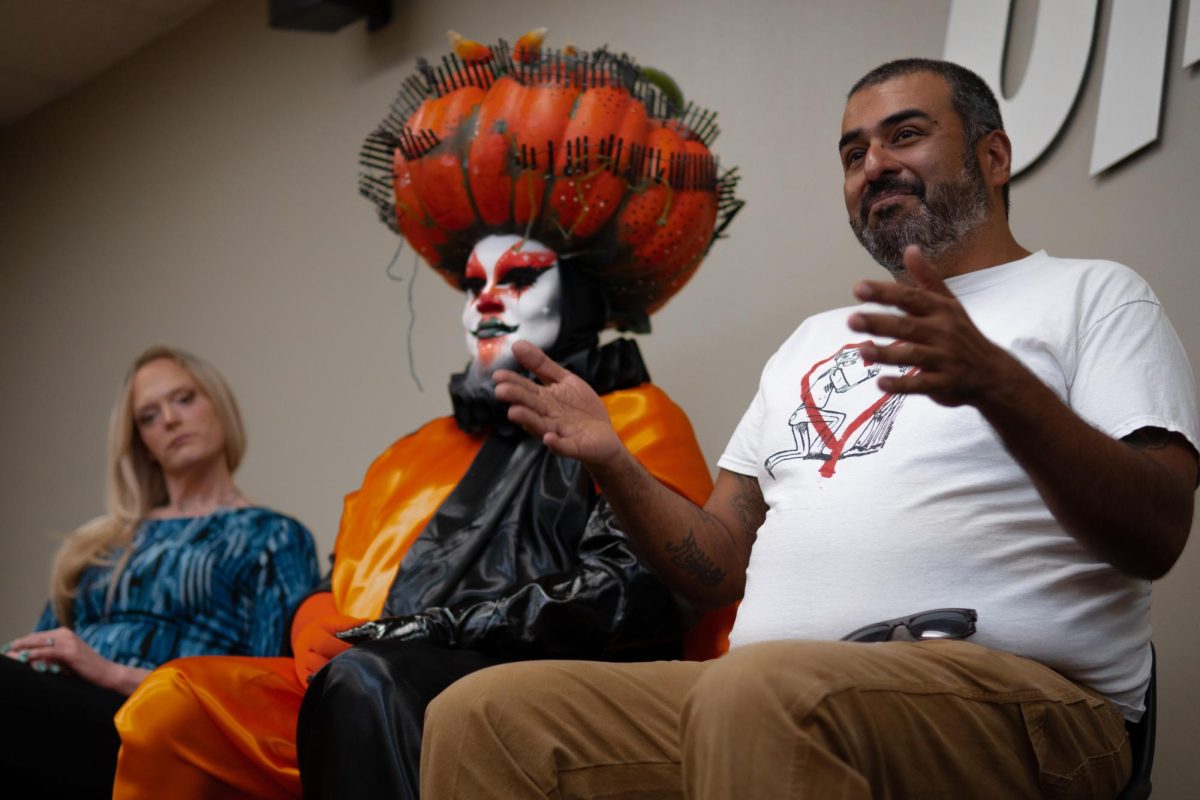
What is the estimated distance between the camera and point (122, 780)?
207 centimetres

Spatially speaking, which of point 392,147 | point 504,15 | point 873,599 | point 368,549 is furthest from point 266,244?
point 873,599

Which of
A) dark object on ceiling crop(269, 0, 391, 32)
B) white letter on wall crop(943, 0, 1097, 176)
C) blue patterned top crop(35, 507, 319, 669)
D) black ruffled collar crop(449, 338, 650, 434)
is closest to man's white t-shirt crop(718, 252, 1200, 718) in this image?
black ruffled collar crop(449, 338, 650, 434)

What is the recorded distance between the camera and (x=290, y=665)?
90.4 inches

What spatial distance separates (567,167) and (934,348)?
3.97 feet

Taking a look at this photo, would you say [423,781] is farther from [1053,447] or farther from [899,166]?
[899,166]

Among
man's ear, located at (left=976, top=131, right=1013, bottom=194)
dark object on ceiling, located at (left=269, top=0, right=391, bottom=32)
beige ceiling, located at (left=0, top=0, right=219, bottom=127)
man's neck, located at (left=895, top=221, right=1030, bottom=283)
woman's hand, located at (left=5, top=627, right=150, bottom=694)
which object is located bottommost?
A: woman's hand, located at (left=5, top=627, right=150, bottom=694)

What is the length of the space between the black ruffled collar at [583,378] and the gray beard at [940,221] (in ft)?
2.30

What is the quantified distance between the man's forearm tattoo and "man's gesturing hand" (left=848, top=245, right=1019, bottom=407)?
0.57 m

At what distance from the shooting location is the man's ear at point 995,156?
191 centimetres

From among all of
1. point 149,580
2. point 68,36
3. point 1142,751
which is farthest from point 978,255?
point 68,36

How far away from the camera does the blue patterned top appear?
2809mm

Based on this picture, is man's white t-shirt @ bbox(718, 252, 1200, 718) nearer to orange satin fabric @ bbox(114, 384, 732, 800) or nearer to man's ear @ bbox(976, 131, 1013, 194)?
man's ear @ bbox(976, 131, 1013, 194)

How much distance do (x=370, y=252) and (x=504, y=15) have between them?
0.77 meters

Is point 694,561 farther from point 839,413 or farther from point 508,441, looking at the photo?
point 508,441
